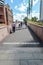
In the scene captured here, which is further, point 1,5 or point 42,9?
point 42,9

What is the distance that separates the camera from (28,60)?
610 centimetres

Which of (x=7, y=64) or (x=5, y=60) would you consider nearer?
(x=7, y=64)

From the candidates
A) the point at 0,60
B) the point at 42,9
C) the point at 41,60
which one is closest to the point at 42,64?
the point at 41,60

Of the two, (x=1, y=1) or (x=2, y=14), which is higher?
(x=1, y=1)

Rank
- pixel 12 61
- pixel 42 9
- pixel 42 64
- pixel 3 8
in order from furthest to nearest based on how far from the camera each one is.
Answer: pixel 42 9 → pixel 3 8 → pixel 12 61 → pixel 42 64

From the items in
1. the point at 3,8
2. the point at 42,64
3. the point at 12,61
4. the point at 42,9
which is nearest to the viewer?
the point at 42,64

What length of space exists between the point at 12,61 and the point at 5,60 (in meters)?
0.34

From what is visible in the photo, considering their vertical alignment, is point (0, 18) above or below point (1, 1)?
below

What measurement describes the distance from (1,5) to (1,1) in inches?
51.3

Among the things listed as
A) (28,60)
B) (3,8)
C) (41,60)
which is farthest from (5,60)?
(3,8)

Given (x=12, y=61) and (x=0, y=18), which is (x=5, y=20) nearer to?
(x=0, y=18)

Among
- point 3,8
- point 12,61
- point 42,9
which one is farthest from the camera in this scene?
point 42,9

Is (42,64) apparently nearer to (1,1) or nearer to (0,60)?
(0,60)

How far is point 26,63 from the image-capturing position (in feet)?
18.7
